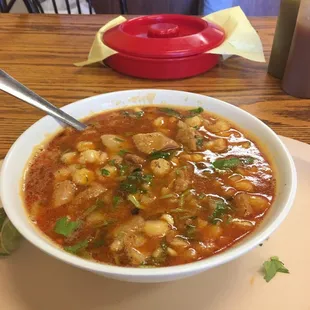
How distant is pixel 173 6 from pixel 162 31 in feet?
8.68

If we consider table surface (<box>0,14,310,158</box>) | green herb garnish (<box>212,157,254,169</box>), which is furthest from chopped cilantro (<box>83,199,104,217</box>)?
table surface (<box>0,14,310,158</box>)

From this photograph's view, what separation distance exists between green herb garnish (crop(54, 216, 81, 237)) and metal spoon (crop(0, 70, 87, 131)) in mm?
404

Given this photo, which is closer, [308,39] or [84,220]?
[84,220]

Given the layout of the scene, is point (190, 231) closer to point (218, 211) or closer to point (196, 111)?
point (218, 211)

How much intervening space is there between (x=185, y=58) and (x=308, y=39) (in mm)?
541

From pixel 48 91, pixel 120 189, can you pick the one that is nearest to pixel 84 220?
pixel 120 189

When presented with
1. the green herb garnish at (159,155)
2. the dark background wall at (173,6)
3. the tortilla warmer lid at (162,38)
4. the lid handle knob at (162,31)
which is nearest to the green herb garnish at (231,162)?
the green herb garnish at (159,155)

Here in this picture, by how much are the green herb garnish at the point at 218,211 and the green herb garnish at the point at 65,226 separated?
1.09 feet

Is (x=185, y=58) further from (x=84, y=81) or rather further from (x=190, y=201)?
(x=190, y=201)

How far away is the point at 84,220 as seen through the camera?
107 centimetres

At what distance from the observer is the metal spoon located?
4.04 feet

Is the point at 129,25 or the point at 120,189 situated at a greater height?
the point at 120,189

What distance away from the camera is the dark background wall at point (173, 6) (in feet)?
14.8

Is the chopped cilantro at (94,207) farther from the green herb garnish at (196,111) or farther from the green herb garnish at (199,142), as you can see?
the green herb garnish at (196,111)
